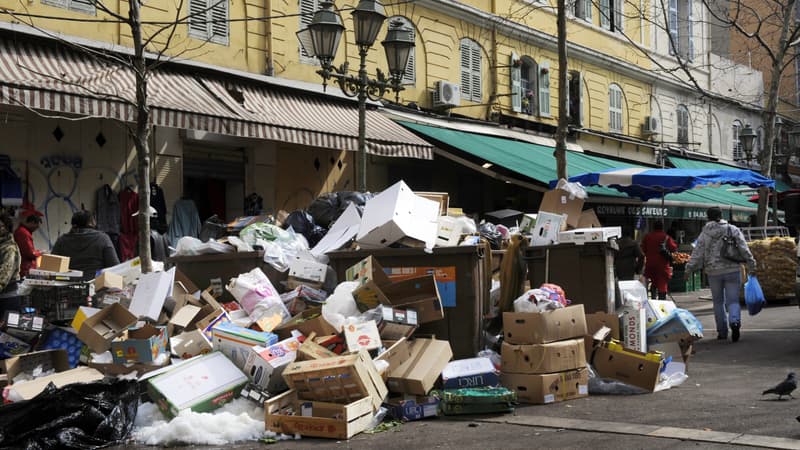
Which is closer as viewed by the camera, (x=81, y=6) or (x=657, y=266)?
(x=81, y=6)

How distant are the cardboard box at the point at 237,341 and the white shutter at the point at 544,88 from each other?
15509 mm

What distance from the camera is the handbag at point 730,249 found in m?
10.2

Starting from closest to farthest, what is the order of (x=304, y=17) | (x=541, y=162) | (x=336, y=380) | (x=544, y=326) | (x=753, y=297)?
(x=336, y=380) < (x=544, y=326) < (x=753, y=297) < (x=304, y=17) < (x=541, y=162)

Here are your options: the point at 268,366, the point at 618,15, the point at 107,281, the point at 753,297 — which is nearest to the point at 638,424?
the point at 268,366

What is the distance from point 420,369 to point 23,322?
3.64 meters

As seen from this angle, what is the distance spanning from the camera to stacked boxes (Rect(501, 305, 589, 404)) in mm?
6578

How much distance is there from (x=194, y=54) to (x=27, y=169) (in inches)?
127

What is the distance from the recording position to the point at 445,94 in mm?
17469

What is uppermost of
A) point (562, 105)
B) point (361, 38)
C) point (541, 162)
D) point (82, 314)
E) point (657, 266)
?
point (361, 38)

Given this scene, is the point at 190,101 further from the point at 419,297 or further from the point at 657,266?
the point at 657,266

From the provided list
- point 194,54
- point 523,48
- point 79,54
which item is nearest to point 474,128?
point 523,48

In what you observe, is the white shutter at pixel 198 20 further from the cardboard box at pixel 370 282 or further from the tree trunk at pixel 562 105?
the cardboard box at pixel 370 282

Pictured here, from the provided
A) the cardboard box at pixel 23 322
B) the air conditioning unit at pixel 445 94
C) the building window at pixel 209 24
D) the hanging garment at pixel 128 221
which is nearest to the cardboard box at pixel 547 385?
the cardboard box at pixel 23 322

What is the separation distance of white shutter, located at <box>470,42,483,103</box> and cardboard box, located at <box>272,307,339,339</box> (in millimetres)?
12518
